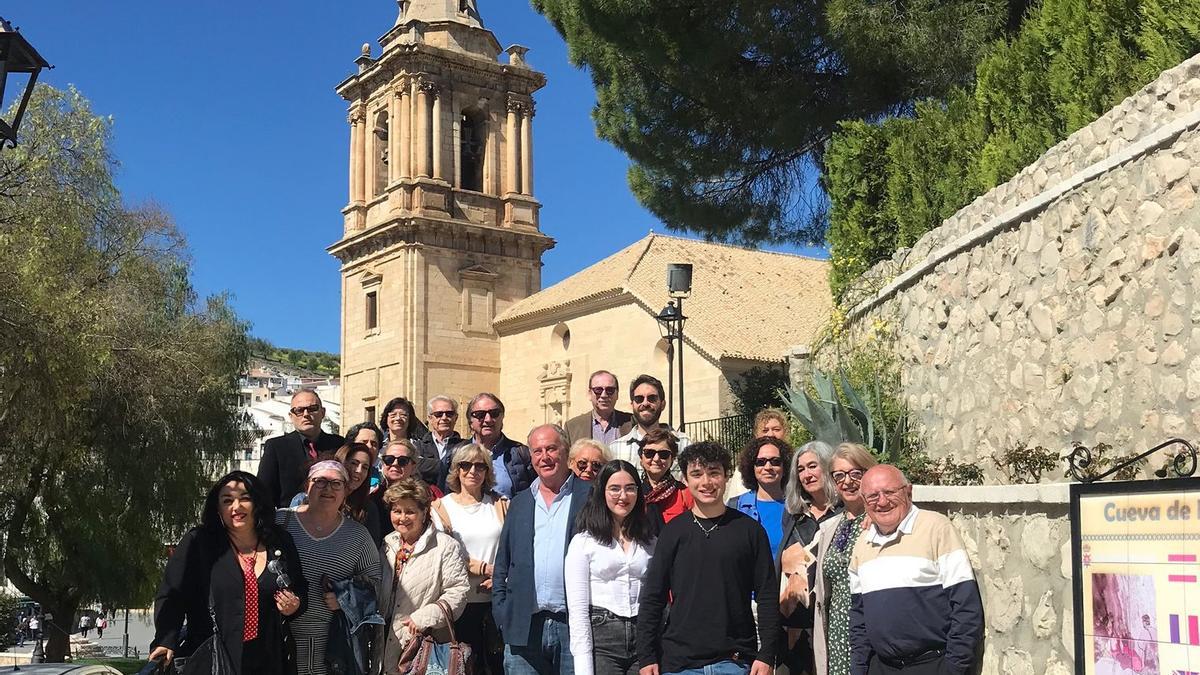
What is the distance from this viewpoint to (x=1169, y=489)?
4227mm

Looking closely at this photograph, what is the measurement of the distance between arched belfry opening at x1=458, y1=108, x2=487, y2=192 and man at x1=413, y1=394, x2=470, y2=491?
106ft

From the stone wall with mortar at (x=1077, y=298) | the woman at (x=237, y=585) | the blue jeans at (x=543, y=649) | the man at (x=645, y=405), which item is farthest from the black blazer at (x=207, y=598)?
the stone wall with mortar at (x=1077, y=298)

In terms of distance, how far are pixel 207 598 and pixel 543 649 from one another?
5.32ft

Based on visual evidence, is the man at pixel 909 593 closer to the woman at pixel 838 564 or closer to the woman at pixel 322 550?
the woman at pixel 838 564

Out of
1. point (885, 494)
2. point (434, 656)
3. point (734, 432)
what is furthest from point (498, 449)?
point (734, 432)

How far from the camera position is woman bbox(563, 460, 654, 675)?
5.28m

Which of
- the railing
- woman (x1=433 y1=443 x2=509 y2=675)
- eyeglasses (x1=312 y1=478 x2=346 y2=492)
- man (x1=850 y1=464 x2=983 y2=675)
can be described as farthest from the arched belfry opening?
man (x1=850 y1=464 x2=983 y2=675)

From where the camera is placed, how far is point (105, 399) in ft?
65.7

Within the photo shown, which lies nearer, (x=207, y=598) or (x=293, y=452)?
(x=207, y=598)

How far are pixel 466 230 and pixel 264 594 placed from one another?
3284cm

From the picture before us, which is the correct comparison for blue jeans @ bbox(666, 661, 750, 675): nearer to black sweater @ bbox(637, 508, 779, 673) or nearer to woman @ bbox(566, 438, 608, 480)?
black sweater @ bbox(637, 508, 779, 673)

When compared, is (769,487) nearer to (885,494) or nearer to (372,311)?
(885,494)

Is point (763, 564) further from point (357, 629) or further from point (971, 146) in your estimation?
point (971, 146)

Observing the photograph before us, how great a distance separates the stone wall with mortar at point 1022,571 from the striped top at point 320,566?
3317mm
